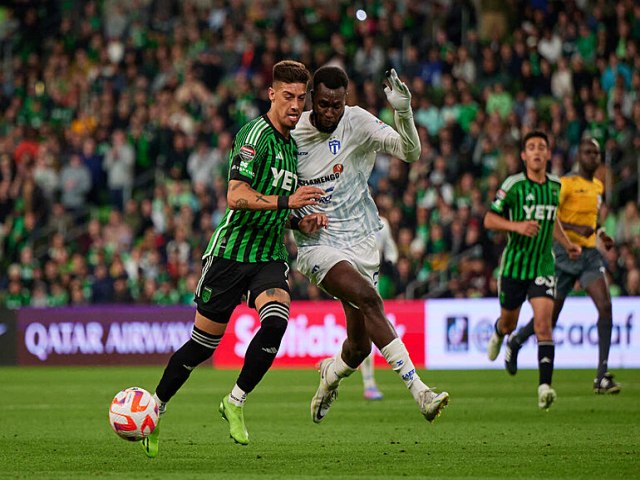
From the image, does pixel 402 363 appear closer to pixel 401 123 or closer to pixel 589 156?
pixel 401 123

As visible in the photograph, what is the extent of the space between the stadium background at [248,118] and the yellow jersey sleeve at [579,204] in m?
5.45

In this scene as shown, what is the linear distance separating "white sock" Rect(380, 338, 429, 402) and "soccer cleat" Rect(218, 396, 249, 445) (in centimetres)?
109

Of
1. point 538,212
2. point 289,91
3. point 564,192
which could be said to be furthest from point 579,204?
point 289,91

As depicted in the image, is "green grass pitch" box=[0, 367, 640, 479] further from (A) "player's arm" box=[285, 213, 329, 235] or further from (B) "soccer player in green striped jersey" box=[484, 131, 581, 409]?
(A) "player's arm" box=[285, 213, 329, 235]

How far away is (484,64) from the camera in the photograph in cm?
2278

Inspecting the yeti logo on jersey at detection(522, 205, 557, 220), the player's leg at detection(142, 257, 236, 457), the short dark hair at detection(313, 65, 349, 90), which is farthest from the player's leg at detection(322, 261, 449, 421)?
the yeti logo on jersey at detection(522, 205, 557, 220)

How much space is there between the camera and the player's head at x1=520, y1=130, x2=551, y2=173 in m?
12.1

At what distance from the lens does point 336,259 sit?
9.00m

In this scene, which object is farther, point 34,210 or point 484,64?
point 34,210

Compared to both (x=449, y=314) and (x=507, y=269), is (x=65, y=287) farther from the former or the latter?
(x=507, y=269)

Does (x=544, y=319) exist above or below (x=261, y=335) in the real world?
below

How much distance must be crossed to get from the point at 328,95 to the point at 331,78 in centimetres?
15

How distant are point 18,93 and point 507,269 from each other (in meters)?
18.1

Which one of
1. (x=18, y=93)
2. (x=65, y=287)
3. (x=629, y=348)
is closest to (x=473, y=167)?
(x=629, y=348)
